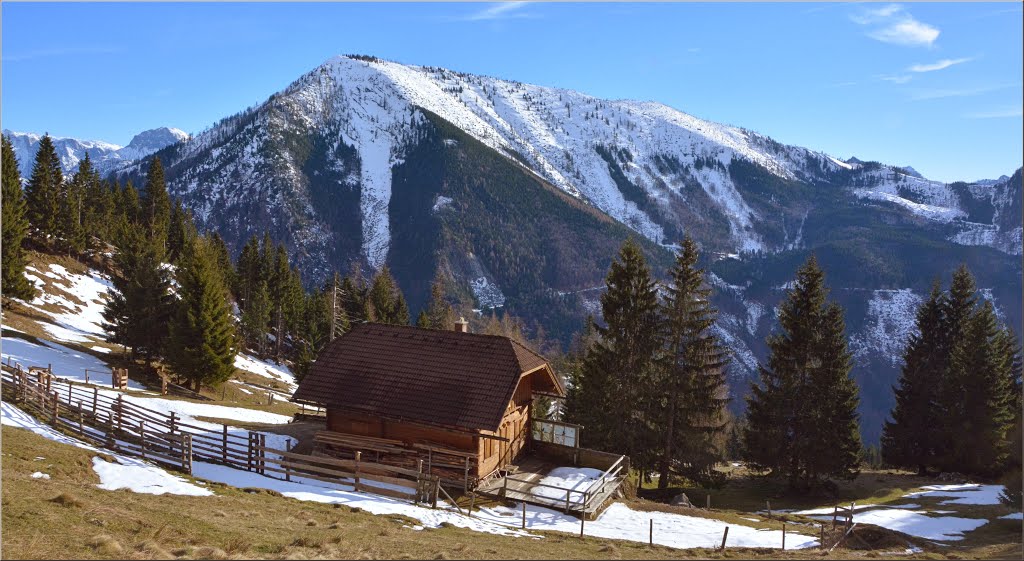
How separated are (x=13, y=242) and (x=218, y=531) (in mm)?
49168

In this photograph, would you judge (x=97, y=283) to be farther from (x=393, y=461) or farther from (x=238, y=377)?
(x=393, y=461)

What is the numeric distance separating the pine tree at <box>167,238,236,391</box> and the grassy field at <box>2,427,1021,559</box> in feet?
57.3

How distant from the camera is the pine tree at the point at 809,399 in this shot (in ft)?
111

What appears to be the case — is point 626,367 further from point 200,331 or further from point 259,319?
point 259,319

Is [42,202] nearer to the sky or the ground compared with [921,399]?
nearer to the sky

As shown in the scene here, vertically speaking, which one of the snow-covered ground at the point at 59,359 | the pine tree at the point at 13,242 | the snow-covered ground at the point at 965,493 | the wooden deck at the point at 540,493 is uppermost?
the pine tree at the point at 13,242

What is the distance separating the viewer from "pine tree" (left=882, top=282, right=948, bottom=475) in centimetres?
4212

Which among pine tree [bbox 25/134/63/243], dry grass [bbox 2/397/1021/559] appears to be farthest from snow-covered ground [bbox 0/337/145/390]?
pine tree [bbox 25/134/63/243]

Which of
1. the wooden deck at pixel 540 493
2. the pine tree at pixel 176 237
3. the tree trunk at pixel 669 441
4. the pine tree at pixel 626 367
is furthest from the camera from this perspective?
the pine tree at pixel 176 237

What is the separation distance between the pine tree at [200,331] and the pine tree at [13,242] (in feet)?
51.0

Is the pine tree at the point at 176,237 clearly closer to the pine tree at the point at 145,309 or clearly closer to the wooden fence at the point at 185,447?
the pine tree at the point at 145,309

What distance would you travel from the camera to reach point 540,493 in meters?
24.8

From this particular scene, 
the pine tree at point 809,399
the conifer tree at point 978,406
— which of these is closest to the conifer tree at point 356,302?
the pine tree at point 809,399

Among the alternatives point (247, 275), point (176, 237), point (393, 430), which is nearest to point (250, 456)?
point (393, 430)
